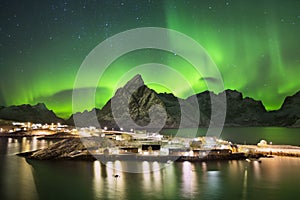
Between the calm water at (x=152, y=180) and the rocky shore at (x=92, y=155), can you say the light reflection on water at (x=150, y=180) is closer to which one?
the calm water at (x=152, y=180)

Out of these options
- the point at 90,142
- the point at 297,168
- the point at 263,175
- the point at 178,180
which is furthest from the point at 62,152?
the point at 297,168

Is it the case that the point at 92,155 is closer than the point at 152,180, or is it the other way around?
the point at 152,180

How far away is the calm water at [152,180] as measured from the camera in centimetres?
2875

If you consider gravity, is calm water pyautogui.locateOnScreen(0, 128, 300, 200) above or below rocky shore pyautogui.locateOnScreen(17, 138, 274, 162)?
below

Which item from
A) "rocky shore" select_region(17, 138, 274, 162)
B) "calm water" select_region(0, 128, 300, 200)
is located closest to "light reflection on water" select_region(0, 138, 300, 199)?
"calm water" select_region(0, 128, 300, 200)

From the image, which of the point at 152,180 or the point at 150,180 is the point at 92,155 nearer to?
the point at 150,180

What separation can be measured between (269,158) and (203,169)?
1331 cm

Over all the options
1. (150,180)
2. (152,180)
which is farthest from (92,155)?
(152,180)

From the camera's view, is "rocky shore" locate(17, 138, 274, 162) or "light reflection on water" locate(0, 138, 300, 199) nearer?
"light reflection on water" locate(0, 138, 300, 199)

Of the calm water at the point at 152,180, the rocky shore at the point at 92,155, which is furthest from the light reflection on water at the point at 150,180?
the rocky shore at the point at 92,155

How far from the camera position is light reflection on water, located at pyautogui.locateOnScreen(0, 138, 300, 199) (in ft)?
94.5

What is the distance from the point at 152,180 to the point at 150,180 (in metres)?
0.22

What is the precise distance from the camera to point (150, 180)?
3403cm

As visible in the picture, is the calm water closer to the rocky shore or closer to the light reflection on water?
the light reflection on water
